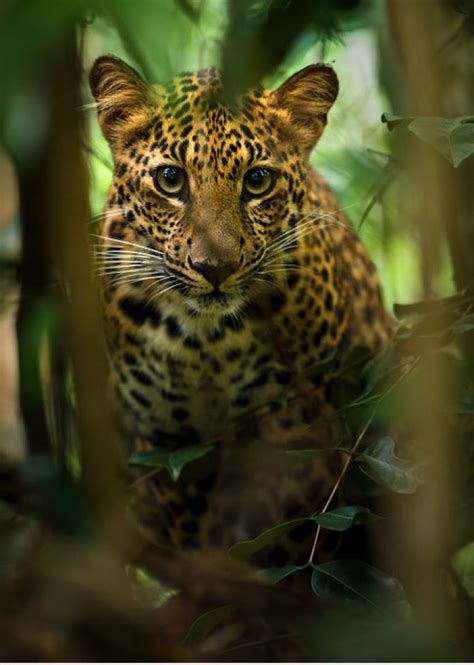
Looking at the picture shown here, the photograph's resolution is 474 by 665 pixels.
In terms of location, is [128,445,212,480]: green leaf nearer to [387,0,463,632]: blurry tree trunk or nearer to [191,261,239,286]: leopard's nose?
[191,261,239,286]: leopard's nose

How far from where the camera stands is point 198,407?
319 cm

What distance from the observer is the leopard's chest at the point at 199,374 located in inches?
122

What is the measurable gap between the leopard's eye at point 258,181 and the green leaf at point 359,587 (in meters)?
1.10

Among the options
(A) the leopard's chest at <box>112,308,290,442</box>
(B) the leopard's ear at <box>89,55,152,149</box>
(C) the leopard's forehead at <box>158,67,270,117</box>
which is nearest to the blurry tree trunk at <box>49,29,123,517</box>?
(C) the leopard's forehead at <box>158,67,270,117</box>

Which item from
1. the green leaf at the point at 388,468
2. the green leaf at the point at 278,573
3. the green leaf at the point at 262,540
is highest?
the green leaf at the point at 388,468

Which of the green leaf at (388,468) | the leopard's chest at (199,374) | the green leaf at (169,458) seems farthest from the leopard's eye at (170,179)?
the green leaf at (388,468)

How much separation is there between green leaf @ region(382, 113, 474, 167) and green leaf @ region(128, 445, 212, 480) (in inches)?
41.8

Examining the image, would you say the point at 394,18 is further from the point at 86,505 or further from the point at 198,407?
the point at 198,407

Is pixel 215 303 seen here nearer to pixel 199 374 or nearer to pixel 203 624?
pixel 199 374

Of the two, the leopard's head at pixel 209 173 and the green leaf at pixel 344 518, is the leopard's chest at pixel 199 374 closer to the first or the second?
the leopard's head at pixel 209 173

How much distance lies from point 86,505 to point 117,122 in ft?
4.96

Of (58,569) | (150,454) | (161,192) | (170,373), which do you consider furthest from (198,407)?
(58,569)

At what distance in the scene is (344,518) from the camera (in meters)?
2.09

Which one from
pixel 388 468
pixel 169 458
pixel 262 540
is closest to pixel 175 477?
pixel 169 458
